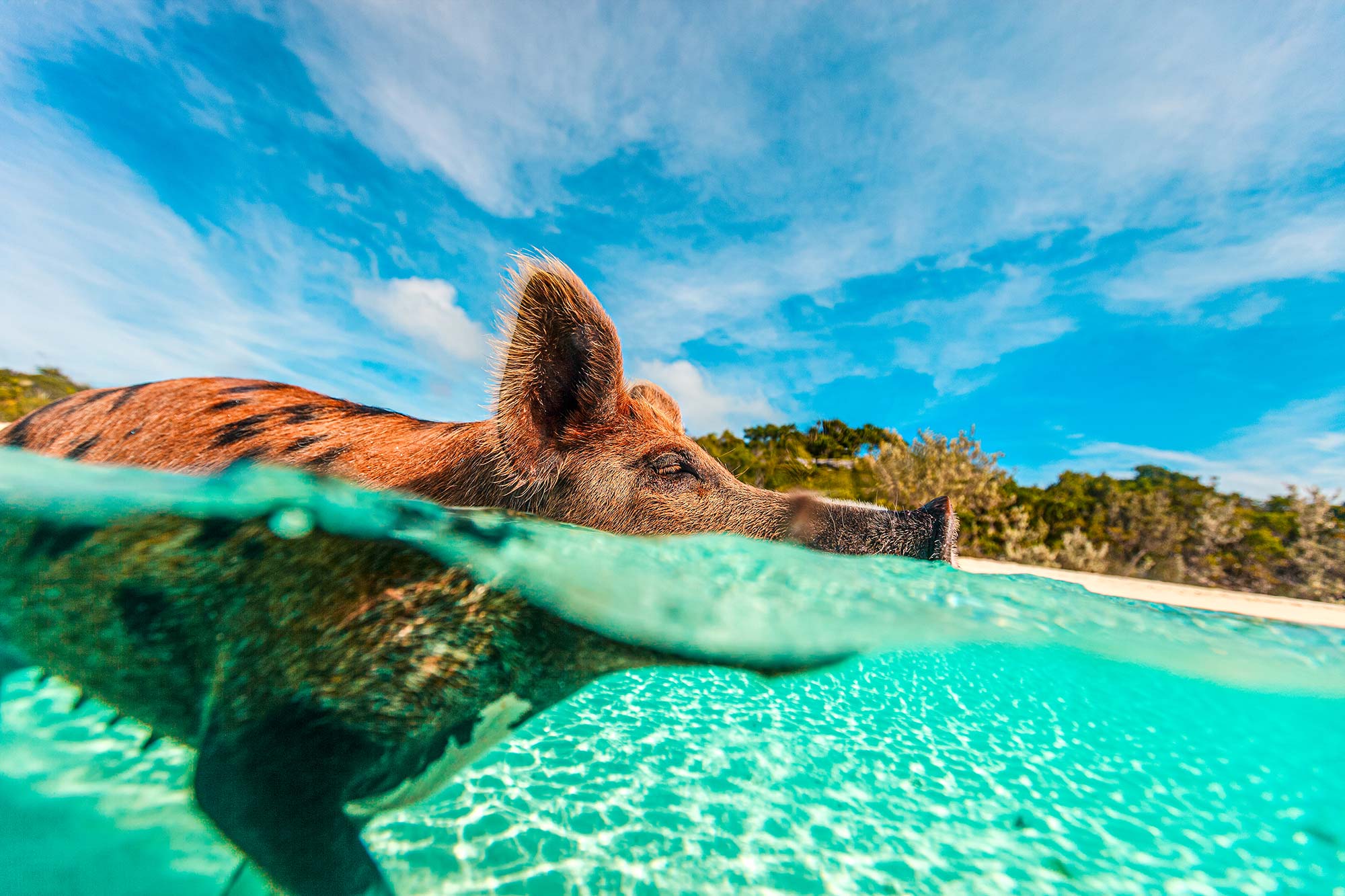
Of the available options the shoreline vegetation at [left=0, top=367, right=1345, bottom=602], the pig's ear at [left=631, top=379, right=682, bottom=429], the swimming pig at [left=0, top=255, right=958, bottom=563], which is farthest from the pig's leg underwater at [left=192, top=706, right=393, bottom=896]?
the shoreline vegetation at [left=0, top=367, right=1345, bottom=602]

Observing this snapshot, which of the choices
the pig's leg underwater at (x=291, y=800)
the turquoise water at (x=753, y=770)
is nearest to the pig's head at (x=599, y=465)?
the turquoise water at (x=753, y=770)

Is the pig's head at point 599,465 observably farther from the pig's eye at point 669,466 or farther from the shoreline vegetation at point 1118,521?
the shoreline vegetation at point 1118,521

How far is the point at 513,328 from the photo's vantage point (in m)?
3.40

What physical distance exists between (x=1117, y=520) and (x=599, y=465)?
71.4 feet

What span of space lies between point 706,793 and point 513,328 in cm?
362

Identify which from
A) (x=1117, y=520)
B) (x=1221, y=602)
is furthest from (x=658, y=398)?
(x=1117, y=520)

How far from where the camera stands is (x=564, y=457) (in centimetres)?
351

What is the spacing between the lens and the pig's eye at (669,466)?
12.0 feet

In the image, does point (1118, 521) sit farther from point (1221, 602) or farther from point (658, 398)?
point (658, 398)

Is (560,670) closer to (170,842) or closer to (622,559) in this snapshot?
(622,559)

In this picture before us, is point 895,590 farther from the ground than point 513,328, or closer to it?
closer to it

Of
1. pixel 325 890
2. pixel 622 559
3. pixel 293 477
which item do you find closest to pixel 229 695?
pixel 325 890

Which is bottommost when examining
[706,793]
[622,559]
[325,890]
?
[706,793]

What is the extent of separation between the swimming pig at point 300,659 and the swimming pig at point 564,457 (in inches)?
21.2
